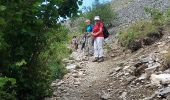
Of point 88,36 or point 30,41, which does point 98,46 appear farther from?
point 30,41

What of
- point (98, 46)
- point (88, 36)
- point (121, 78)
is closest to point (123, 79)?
point (121, 78)

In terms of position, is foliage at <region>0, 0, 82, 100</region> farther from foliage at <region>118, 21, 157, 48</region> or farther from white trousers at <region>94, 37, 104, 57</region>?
foliage at <region>118, 21, 157, 48</region>

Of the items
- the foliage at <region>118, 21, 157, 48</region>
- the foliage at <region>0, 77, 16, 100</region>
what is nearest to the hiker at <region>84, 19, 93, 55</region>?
the foliage at <region>118, 21, 157, 48</region>

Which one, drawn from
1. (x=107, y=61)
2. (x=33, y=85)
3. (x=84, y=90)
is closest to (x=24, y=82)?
(x=33, y=85)

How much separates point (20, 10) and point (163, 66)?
163 inches

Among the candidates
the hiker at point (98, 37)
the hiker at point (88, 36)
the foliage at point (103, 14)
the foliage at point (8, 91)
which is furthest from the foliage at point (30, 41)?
the foliage at point (103, 14)

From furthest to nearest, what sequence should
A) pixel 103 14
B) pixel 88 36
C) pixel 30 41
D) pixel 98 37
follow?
1. pixel 103 14
2. pixel 88 36
3. pixel 98 37
4. pixel 30 41

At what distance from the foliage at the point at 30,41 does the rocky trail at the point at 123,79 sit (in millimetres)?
840

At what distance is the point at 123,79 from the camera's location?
13023 millimetres

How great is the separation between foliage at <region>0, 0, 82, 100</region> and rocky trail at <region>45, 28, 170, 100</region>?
84 centimetres

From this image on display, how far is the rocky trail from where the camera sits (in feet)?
37.4

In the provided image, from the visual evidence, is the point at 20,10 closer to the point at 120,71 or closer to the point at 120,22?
the point at 120,71

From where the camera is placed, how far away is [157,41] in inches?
648

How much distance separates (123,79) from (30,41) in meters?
3.14
